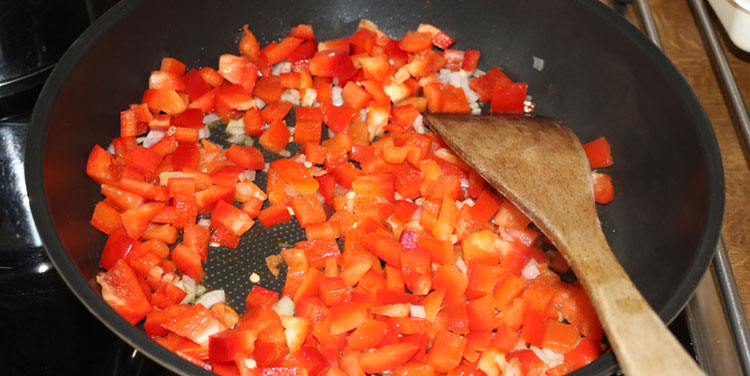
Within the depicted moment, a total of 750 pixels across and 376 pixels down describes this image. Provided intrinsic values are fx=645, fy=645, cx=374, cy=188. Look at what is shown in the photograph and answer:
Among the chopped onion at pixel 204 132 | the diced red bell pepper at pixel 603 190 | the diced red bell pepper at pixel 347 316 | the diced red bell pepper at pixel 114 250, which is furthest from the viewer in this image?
the chopped onion at pixel 204 132

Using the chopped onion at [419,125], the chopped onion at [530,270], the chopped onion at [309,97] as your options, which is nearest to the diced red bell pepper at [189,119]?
the chopped onion at [309,97]

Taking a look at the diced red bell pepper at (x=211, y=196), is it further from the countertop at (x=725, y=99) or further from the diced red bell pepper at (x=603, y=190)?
the countertop at (x=725, y=99)

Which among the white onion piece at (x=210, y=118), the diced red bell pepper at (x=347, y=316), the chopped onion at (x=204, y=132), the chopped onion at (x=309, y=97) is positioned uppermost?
the chopped onion at (x=309, y=97)

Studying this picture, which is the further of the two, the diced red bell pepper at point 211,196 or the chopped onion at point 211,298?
the diced red bell pepper at point 211,196

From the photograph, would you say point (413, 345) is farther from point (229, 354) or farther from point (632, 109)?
point (632, 109)

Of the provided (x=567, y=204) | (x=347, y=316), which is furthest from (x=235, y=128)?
(x=567, y=204)

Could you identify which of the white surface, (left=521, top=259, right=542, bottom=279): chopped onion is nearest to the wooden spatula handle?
(left=521, top=259, right=542, bottom=279): chopped onion

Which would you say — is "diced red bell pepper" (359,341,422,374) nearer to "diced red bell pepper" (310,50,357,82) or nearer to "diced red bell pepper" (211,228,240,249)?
"diced red bell pepper" (211,228,240,249)
